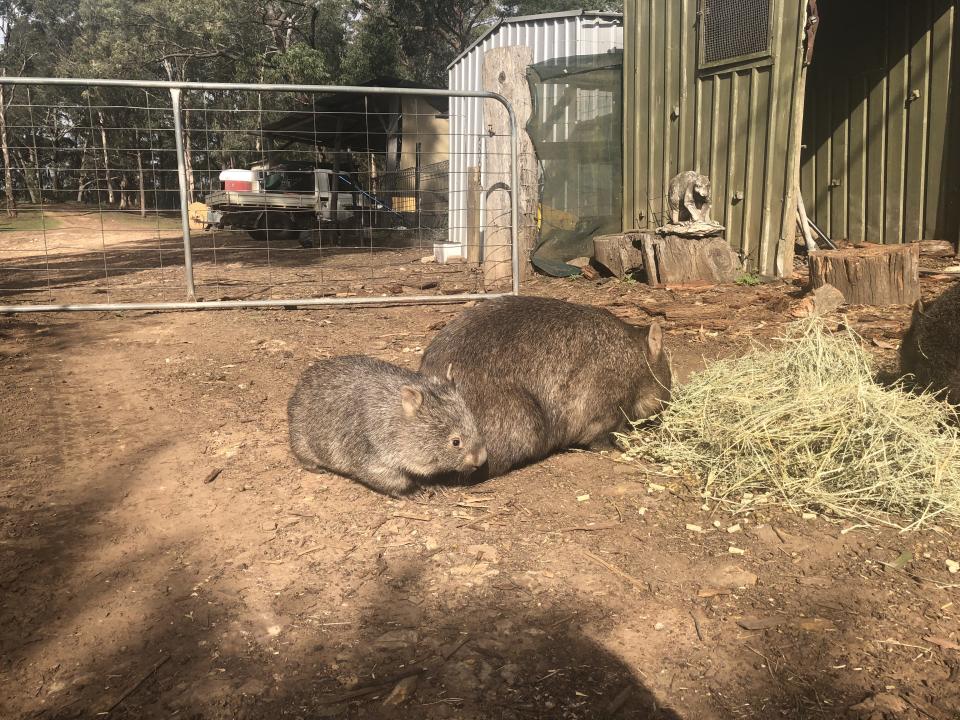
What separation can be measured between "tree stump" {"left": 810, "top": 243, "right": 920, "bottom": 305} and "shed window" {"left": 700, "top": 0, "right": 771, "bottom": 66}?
9.91 feet

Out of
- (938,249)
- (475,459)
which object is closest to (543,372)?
(475,459)

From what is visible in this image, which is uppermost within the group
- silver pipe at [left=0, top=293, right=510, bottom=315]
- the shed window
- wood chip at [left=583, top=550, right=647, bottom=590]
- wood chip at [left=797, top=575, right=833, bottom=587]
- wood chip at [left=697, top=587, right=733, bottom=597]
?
the shed window

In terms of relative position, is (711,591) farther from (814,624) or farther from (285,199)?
(285,199)

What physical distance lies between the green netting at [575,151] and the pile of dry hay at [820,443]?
6331mm

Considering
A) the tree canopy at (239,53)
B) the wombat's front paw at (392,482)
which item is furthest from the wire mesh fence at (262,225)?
the tree canopy at (239,53)

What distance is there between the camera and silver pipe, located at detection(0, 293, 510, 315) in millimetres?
8094

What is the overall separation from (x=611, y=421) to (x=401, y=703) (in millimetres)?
2585

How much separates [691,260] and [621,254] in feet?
3.40

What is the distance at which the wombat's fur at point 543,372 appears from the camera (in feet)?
14.0

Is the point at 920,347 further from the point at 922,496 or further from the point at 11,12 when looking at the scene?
the point at 11,12

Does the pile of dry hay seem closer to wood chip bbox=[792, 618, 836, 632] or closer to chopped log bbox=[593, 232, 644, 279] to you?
wood chip bbox=[792, 618, 836, 632]

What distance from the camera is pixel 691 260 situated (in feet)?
31.8

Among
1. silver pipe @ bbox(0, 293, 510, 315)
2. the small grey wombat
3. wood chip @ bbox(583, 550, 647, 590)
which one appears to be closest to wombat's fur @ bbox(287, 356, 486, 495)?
wood chip @ bbox(583, 550, 647, 590)

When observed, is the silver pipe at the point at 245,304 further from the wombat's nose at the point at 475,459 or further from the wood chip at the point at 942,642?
the wood chip at the point at 942,642
